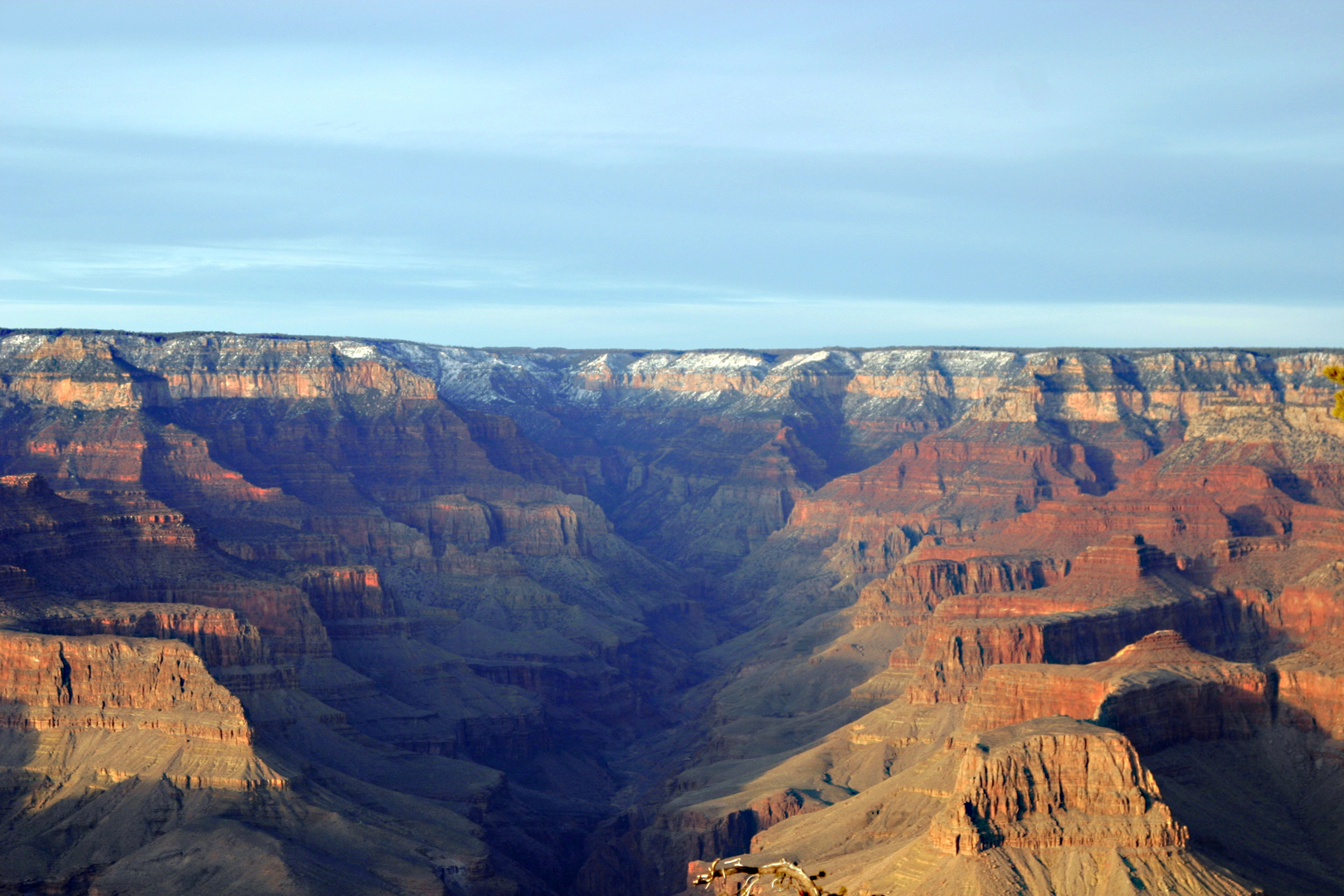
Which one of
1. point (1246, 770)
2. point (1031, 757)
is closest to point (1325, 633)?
point (1246, 770)

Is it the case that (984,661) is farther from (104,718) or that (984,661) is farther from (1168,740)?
(104,718)

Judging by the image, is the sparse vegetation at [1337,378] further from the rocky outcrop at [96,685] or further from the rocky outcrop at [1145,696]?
the rocky outcrop at [96,685]

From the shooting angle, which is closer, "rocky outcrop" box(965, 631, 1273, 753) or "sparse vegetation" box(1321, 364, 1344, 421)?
"sparse vegetation" box(1321, 364, 1344, 421)

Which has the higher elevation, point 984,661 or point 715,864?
point 715,864

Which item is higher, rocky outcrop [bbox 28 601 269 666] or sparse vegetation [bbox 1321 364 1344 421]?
sparse vegetation [bbox 1321 364 1344 421]

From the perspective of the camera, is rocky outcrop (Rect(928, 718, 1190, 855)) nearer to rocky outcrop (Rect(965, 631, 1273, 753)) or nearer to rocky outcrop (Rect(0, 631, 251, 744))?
rocky outcrop (Rect(965, 631, 1273, 753))

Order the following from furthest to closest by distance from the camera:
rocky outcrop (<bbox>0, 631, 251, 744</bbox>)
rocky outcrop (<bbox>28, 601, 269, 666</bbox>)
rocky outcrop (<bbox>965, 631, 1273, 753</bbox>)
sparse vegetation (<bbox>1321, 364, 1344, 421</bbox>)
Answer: rocky outcrop (<bbox>28, 601, 269, 666</bbox>) < rocky outcrop (<bbox>0, 631, 251, 744</bbox>) < rocky outcrop (<bbox>965, 631, 1273, 753</bbox>) < sparse vegetation (<bbox>1321, 364, 1344, 421</bbox>)

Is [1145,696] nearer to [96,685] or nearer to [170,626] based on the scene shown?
[96,685]

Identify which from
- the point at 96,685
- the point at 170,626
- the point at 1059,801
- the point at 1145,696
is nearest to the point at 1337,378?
the point at 1059,801

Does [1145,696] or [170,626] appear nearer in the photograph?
[1145,696]

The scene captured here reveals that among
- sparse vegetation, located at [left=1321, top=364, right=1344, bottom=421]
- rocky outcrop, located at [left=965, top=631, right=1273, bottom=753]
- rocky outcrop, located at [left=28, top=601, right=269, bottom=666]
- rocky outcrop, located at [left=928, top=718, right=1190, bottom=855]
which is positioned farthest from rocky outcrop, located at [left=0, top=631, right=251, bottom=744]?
sparse vegetation, located at [left=1321, top=364, right=1344, bottom=421]

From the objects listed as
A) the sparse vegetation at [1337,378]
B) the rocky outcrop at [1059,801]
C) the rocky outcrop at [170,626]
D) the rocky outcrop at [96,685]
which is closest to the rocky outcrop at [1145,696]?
the rocky outcrop at [1059,801]
